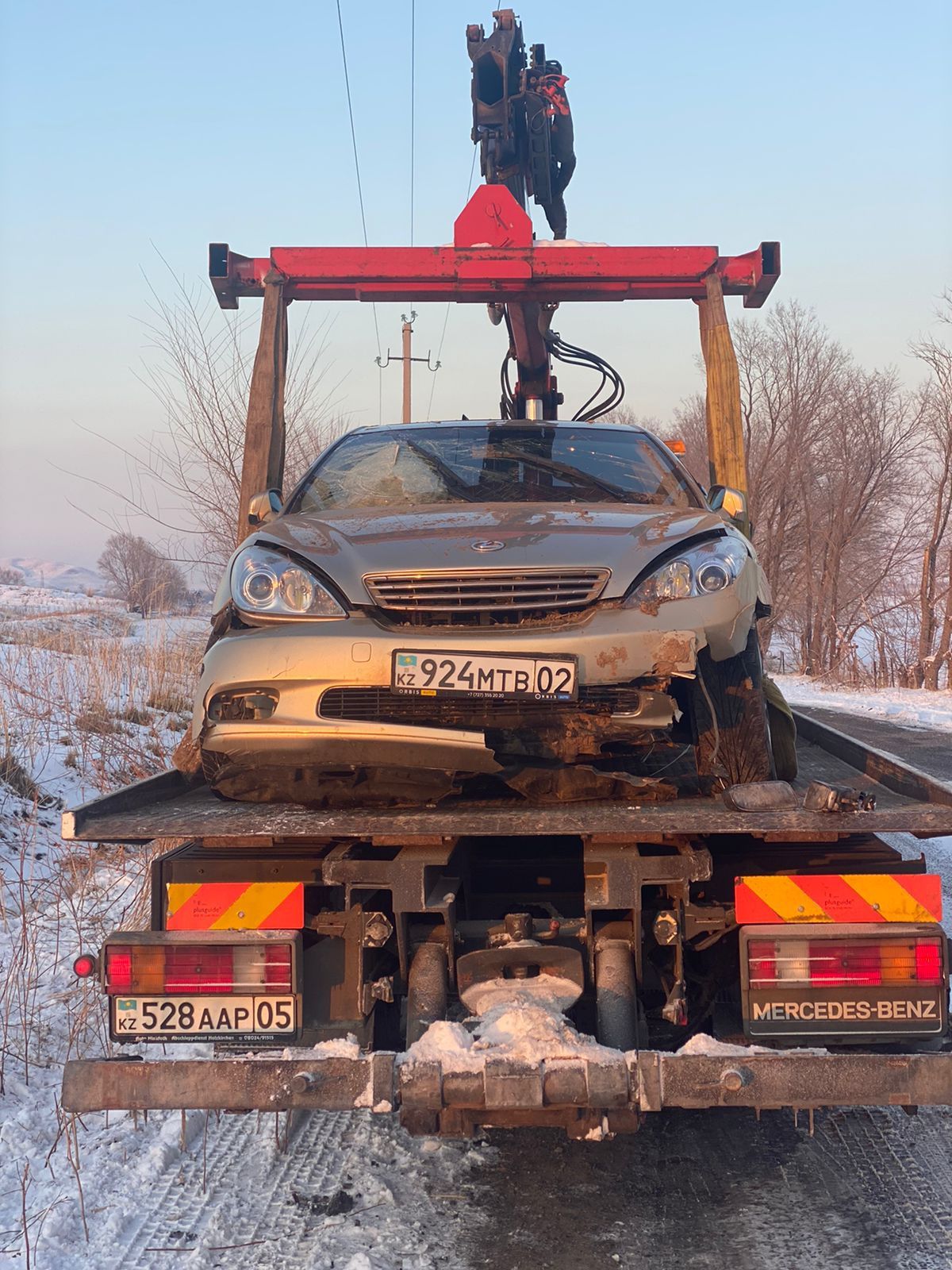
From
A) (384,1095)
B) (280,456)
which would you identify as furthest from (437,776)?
(280,456)

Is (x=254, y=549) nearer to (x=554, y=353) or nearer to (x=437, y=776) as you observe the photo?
(x=437, y=776)

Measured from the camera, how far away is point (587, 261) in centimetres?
557

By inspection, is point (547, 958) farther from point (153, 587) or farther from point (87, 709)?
point (153, 587)

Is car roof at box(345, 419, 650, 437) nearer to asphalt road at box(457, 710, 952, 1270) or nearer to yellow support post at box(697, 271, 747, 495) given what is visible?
yellow support post at box(697, 271, 747, 495)

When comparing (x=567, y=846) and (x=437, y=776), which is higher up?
Answer: (x=437, y=776)

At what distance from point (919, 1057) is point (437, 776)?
1413mm

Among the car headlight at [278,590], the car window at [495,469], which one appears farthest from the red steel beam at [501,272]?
the car headlight at [278,590]

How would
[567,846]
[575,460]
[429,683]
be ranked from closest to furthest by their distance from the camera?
[429,683] → [567,846] → [575,460]

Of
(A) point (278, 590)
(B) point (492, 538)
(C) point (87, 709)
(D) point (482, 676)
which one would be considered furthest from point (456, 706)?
(C) point (87, 709)

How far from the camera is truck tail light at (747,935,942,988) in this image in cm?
271

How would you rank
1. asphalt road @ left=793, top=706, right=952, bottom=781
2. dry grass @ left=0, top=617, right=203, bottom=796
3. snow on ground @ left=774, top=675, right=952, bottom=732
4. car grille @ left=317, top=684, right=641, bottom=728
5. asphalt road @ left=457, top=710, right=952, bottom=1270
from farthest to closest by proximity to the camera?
snow on ground @ left=774, top=675, right=952, bottom=732
asphalt road @ left=793, top=706, right=952, bottom=781
dry grass @ left=0, top=617, right=203, bottom=796
car grille @ left=317, top=684, right=641, bottom=728
asphalt road @ left=457, top=710, right=952, bottom=1270

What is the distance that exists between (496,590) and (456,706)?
0.39 metres

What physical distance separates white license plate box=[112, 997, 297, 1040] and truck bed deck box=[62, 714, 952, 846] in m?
0.44

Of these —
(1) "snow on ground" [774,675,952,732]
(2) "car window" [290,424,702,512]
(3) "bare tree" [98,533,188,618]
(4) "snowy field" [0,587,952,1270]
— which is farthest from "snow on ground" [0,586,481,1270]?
(1) "snow on ground" [774,675,952,732]
